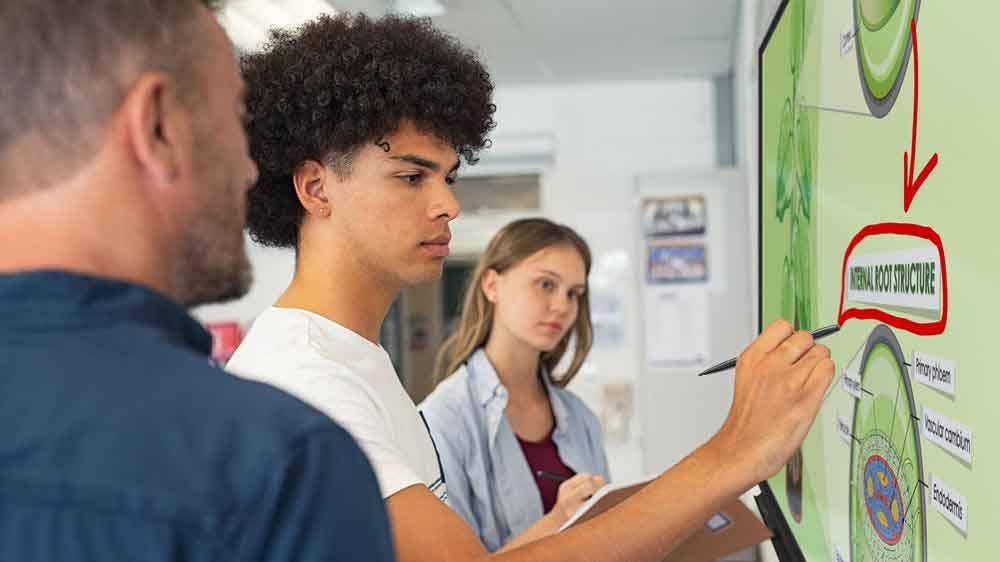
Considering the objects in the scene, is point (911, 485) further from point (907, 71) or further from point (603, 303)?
point (603, 303)

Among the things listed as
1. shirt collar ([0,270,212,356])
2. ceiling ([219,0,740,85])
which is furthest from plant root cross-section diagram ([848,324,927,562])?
ceiling ([219,0,740,85])

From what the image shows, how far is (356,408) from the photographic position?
1.13 metres

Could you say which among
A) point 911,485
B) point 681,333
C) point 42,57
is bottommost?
point 681,333

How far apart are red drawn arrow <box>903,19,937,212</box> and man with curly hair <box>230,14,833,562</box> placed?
0.18 meters

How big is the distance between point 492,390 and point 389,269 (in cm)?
117

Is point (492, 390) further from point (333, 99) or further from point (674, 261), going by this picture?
point (674, 261)

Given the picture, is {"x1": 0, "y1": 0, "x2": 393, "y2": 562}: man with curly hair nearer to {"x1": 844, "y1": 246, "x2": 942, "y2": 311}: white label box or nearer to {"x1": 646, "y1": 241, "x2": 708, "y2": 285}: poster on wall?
{"x1": 844, "y1": 246, "x2": 942, "y2": 311}: white label box

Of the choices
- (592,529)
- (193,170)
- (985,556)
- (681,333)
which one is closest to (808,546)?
(592,529)

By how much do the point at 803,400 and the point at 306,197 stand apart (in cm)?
68

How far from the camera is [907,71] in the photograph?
2.95 ft

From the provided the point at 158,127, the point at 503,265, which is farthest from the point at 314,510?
the point at 503,265

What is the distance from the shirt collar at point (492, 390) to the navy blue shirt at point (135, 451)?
1841 millimetres

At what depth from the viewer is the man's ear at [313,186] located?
134cm

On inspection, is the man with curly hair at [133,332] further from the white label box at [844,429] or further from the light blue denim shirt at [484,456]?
the light blue denim shirt at [484,456]
